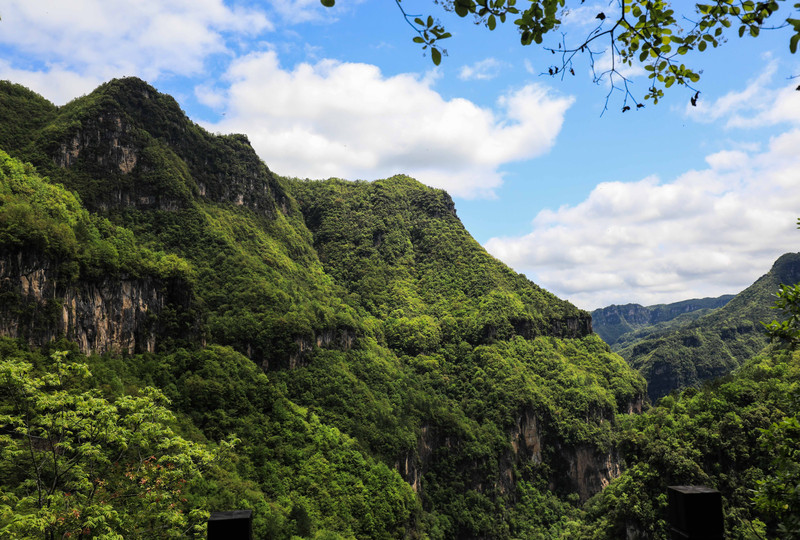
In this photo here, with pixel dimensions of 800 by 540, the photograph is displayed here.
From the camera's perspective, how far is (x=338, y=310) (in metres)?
85.0

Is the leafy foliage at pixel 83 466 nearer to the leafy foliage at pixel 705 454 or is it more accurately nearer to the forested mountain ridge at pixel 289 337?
the forested mountain ridge at pixel 289 337

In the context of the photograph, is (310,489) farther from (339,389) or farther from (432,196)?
(432,196)

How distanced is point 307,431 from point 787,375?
5017 centimetres

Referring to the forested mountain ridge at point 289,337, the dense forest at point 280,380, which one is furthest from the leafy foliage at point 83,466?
the forested mountain ridge at point 289,337

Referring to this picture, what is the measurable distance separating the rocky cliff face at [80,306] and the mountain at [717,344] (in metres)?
148

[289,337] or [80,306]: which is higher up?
[80,306]

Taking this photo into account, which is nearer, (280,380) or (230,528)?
(230,528)

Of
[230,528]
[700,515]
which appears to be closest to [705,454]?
[700,515]

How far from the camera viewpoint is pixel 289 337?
204ft

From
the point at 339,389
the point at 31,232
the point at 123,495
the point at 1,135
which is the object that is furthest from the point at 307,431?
the point at 1,135

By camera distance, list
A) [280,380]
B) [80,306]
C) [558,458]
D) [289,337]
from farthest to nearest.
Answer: [558,458]
[289,337]
[280,380]
[80,306]

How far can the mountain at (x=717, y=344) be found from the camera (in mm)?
139750

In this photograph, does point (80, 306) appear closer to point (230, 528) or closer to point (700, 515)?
point (230, 528)

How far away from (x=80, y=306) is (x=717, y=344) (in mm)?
171604
